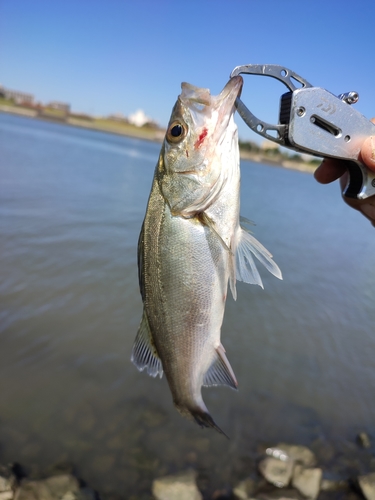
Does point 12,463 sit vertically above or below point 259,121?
below

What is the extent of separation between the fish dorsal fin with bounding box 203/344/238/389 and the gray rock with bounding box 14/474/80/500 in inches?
79.5

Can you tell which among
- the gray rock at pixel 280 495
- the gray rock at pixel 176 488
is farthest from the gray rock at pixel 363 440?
the gray rock at pixel 176 488

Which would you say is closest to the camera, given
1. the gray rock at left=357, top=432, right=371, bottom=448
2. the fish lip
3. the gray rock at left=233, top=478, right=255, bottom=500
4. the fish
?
the fish lip

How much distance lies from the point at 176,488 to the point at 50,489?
44.0 inches

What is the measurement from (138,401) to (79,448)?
34.2 inches

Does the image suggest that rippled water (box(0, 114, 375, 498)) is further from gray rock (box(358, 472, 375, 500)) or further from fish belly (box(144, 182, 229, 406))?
fish belly (box(144, 182, 229, 406))

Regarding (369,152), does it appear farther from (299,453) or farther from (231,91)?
(299,453)

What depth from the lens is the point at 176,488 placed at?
3.48m

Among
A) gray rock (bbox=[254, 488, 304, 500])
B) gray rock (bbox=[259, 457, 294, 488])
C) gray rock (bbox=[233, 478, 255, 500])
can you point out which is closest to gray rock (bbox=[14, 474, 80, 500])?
gray rock (bbox=[233, 478, 255, 500])

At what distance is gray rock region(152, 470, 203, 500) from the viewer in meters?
3.44

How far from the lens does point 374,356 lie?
21.3 ft

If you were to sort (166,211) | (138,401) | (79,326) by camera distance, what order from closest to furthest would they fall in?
1. (166,211)
2. (138,401)
3. (79,326)

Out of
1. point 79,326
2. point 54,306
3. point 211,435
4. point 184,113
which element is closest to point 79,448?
point 211,435

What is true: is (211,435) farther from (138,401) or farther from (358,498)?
(358,498)
